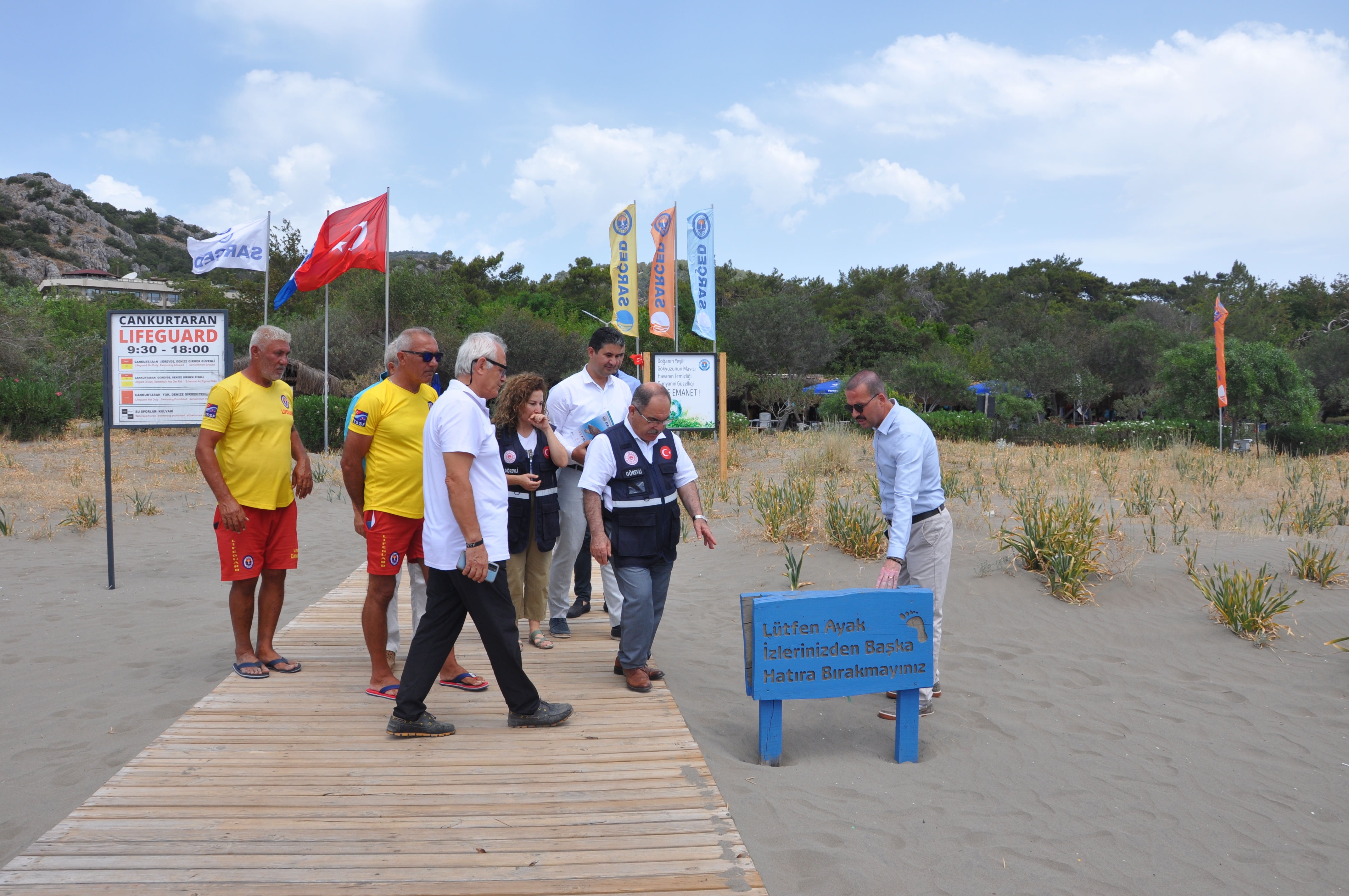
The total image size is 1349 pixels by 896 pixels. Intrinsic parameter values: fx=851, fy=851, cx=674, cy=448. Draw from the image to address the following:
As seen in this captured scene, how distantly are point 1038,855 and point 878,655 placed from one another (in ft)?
3.26

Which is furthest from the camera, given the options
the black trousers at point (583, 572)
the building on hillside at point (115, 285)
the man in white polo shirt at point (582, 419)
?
the building on hillside at point (115, 285)

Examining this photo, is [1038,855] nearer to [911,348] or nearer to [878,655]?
[878,655]

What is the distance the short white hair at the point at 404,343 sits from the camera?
13.5 feet

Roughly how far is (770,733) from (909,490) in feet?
4.65

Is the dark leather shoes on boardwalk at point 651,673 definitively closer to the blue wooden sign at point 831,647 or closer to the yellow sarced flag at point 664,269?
the blue wooden sign at point 831,647

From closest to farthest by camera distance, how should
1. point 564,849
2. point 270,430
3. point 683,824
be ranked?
point 564,849 < point 683,824 < point 270,430

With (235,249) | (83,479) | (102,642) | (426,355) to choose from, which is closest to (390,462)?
(426,355)

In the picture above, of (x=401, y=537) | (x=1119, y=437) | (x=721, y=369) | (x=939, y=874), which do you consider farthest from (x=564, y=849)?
(x=1119, y=437)

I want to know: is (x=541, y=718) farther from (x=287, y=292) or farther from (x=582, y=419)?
(x=287, y=292)

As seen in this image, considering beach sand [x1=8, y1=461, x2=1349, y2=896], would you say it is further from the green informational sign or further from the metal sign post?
the green informational sign

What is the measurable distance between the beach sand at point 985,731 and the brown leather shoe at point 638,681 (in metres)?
0.29

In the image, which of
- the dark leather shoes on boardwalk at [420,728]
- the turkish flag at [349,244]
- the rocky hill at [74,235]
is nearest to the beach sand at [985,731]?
the dark leather shoes on boardwalk at [420,728]

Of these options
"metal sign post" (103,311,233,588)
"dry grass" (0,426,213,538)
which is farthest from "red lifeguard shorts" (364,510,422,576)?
"dry grass" (0,426,213,538)

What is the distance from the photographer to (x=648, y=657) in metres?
4.87
